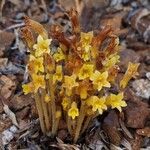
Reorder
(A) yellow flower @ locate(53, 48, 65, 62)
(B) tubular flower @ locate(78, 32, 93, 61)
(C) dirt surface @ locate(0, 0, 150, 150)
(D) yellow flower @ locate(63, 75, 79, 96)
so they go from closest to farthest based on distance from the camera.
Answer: (D) yellow flower @ locate(63, 75, 79, 96)
(B) tubular flower @ locate(78, 32, 93, 61)
(A) yellow flower @ locate(53, 48, 65, 62)
(C) dirt surface @ locate(0, 0, 150, 150)

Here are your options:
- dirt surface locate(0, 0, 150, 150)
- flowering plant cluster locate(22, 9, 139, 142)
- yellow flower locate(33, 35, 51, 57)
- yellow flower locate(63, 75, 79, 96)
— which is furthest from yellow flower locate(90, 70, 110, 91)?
dirt surface locate(0, 0, 150, 150)

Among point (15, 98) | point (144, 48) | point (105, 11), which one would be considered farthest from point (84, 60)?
point (105, 11)

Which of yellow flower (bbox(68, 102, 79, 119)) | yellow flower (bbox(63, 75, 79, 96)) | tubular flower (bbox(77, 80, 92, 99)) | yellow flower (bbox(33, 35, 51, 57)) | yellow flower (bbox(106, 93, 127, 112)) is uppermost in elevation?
yellow flower (bbox(33, 35, 51, 57))

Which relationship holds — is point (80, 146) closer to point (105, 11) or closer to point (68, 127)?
point (68, 127)

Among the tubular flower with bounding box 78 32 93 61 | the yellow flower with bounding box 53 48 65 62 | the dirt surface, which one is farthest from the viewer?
the dirt surface

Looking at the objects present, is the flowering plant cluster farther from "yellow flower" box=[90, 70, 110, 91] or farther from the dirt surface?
the dirt surface

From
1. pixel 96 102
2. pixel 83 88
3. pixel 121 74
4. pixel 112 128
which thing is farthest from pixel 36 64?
pixel 121 74

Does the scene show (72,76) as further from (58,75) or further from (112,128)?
(112,128)
